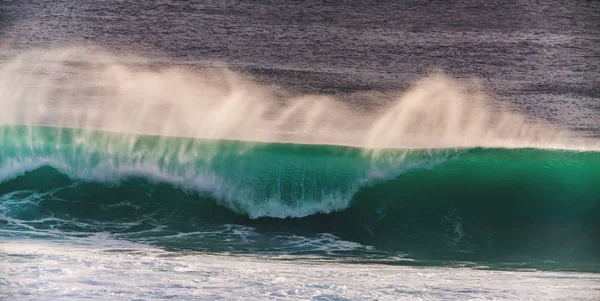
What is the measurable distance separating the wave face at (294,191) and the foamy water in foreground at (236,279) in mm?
519

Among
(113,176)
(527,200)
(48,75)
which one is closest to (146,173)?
(113,176)

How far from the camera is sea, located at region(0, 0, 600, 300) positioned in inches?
145

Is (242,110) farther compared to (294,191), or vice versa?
(242,110)

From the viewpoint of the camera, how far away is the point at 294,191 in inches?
151

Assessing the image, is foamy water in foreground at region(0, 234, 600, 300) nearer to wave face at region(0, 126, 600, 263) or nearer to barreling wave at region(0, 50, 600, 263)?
wave face at region(0, 126, 600, 263)

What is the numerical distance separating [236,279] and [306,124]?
1.63 meters

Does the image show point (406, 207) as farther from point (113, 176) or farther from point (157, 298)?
point (157, 298)

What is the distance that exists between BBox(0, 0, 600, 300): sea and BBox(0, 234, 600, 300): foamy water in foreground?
1.31 feet

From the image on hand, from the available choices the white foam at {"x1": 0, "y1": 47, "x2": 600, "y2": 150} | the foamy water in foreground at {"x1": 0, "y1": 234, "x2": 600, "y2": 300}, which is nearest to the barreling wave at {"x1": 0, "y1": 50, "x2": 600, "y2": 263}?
the white foam at {"x1": 0, "y1": 47, "x2": 600, "y2": 150}

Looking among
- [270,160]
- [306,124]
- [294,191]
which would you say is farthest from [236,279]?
[306,124]

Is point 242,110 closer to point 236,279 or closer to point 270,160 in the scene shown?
point 270,160

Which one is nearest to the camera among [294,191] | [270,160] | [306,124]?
[294,191]

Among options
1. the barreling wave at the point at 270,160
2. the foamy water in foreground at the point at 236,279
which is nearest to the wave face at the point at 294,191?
the barreling wave at the point at 270,160

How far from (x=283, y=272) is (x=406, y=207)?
4.27 feet
